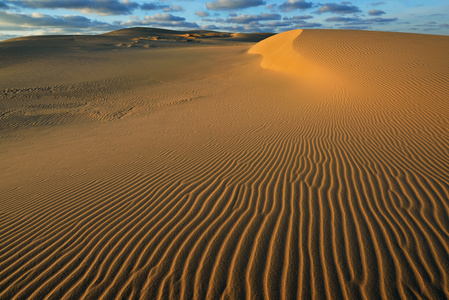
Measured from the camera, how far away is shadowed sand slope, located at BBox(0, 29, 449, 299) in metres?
2.59

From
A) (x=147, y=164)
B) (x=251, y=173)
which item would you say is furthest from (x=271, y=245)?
(x=147, y=164)

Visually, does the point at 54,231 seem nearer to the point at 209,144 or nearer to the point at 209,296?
the point at 209,296

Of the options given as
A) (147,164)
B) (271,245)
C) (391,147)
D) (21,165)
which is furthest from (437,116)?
(21,165)

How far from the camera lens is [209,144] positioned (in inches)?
286

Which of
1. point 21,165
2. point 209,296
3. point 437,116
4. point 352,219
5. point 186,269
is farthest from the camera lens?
point 437,116

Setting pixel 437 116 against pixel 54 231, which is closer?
pixel 54 231

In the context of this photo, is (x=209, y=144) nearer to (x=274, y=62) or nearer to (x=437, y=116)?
(x=437, y=116)

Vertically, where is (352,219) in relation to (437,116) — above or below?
above

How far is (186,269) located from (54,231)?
221cm

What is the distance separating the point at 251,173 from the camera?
16.6 ft

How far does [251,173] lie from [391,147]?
382 cm

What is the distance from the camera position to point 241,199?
4043 millimetres

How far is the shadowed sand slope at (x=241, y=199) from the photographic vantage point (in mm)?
2594

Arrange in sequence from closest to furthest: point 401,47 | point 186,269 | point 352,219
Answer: point 186,269 < point 352,219 < point 401,47
